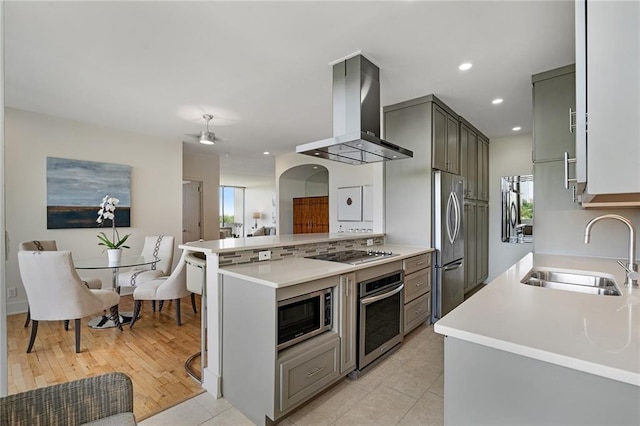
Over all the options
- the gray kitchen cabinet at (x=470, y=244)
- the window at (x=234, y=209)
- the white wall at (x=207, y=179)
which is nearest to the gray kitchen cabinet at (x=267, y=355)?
the gray kitchen cabinet at (x=470, y=244)

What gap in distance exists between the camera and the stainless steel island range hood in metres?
2.45

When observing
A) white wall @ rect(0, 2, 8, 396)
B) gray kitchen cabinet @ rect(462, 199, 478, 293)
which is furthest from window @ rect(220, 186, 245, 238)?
white wall @ rect(0, 2, 8, 396)

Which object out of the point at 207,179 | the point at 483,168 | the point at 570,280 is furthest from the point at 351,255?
the point at 207,179

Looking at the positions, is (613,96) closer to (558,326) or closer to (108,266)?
(558,326)

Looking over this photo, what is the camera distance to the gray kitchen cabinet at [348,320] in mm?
2064

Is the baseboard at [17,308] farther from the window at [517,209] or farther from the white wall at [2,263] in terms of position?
the window at [517,209]

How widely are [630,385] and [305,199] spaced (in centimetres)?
720

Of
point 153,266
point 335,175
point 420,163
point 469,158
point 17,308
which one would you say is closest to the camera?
point 420,163

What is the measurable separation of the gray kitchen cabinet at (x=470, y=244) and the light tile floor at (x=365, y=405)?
2.17 meters

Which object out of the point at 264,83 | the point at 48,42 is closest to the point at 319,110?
the point at 264,83

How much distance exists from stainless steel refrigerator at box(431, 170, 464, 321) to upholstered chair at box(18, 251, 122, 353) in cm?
354

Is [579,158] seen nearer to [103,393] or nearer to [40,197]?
[103,393]

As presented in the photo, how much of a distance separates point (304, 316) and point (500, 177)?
4602mm

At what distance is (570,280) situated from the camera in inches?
76.9
